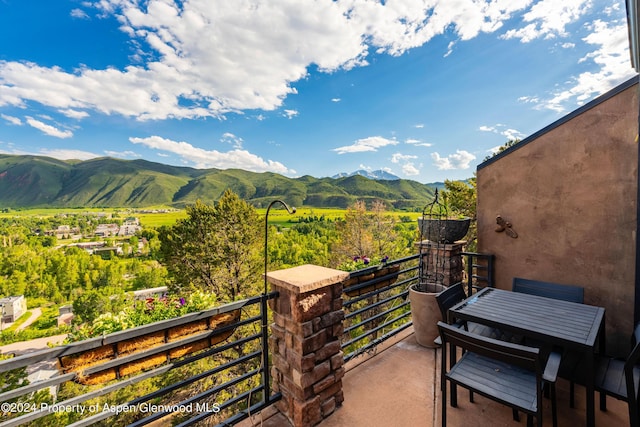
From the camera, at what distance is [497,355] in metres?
1.28

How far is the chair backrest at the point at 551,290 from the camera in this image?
2.18 m

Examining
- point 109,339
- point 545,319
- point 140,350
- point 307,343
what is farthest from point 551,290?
point 109,339

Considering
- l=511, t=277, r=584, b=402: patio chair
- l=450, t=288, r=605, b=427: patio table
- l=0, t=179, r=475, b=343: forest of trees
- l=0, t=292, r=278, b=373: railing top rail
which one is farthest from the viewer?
l=0, t=179, r=475, b=343: forest of trees

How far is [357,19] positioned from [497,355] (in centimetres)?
484

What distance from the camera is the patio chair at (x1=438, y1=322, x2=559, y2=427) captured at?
4.01 ft

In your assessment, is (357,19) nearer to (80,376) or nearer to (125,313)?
(125,313)

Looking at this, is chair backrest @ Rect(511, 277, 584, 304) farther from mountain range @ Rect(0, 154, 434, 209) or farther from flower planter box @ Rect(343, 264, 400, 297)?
mountain range @ Rect(0, 154, 434, 209)

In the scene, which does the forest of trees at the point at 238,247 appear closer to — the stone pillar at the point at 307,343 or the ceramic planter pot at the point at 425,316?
the ceramic planter pot at the point at 425,316

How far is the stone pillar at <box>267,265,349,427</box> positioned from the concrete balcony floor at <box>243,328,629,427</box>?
14cm

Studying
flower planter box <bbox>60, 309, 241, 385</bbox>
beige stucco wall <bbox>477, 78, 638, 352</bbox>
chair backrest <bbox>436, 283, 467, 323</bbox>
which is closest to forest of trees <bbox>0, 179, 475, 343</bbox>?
flower planter box <bbox>60, 309, 241, 385</bbox>

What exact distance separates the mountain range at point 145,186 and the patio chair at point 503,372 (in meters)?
44.9

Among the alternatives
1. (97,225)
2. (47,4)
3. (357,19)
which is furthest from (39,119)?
(357,19)

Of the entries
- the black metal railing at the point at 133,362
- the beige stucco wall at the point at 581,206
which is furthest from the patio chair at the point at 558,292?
the black metal railing at the point at 133,362

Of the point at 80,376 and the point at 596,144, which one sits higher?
the point at 596,144
